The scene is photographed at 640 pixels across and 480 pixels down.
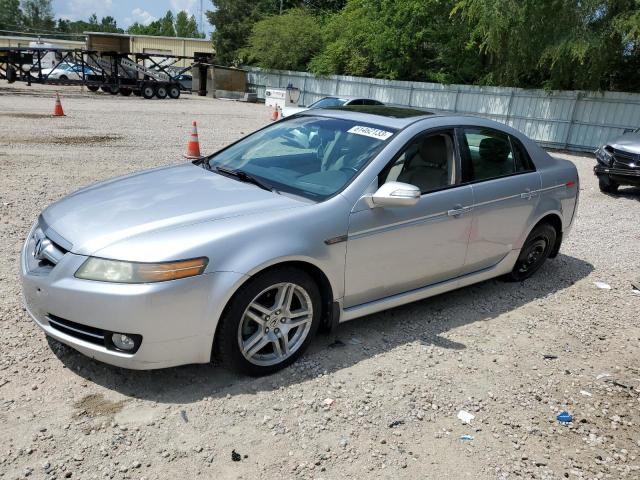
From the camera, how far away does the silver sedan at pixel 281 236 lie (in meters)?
2.98

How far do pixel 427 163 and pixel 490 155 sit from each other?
80 cm

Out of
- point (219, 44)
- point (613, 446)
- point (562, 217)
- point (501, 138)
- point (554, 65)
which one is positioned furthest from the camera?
point (219, 44)

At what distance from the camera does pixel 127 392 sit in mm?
3207

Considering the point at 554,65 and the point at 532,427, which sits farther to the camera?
the point at 554,65

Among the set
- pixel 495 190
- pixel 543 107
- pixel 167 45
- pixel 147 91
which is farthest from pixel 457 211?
pixel 167 45

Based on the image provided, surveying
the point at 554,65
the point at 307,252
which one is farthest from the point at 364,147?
the point at 554,65

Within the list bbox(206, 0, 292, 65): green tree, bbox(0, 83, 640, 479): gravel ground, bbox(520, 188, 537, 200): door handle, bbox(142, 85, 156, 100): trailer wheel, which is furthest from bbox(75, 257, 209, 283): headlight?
bbox(206, 0, 292, 65): green tree

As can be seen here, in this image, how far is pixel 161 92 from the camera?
31.2 m

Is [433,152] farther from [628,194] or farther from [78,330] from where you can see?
[628,194]

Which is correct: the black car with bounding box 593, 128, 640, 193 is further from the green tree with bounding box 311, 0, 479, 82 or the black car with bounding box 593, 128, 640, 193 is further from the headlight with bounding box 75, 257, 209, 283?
the green tree with bounding box 311, 0, 479, 82

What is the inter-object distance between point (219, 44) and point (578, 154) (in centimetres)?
3338

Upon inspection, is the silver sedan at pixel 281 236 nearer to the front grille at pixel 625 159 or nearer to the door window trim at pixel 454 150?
the door window trim at pixel 454 150

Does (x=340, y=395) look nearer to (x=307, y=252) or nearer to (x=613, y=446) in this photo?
(x=307, y=252)

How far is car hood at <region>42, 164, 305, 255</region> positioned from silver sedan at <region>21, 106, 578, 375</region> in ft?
0.04
